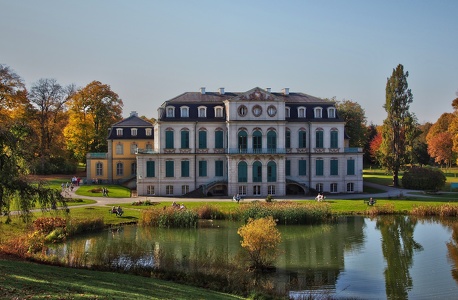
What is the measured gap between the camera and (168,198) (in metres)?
46.3

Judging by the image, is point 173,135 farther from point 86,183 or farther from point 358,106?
point 358,106

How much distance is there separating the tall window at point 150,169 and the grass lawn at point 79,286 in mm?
30938

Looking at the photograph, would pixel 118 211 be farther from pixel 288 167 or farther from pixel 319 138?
pixel 319 138

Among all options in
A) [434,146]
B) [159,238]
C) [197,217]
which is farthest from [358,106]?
[159,238]

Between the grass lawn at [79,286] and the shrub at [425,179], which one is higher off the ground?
the shrub at [425,179]

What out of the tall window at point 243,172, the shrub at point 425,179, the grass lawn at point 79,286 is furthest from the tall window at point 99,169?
the grass lawn at point 79,286

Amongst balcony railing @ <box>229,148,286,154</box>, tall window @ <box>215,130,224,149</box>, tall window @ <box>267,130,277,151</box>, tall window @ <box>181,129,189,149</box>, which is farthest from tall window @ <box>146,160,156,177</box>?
tall window @ <box>267,130,277,151</box>

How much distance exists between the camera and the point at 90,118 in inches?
2438

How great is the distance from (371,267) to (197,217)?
1359 centimetres

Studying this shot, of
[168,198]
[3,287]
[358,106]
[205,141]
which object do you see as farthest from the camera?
[358,106]

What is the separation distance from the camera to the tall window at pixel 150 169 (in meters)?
48.7

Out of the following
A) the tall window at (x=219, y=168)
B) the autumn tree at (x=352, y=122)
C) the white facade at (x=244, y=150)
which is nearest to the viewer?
the white facade at (x=244, y=150)

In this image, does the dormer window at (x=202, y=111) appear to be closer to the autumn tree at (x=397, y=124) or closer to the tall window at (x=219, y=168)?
the tall window at (x=219, y=168)

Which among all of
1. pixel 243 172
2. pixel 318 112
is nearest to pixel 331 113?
pixel 318 112
